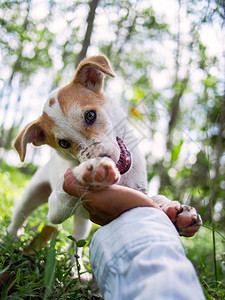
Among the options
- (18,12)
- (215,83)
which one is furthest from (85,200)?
(18,12)

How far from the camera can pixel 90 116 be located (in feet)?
8.21

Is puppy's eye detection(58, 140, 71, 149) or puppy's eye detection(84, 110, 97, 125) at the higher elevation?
puppy's eye detection(84, 110, 97, 125)

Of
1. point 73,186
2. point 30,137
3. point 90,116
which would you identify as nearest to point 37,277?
point 73,186

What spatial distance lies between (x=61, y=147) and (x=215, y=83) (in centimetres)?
269

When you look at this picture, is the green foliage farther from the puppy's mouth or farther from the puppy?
the puppy's mouth

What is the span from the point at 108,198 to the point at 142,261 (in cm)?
46

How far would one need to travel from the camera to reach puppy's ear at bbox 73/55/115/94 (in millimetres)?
2781

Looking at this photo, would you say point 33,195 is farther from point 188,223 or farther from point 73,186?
point 188,223

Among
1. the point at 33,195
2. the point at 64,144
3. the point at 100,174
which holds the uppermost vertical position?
the point at 100,174

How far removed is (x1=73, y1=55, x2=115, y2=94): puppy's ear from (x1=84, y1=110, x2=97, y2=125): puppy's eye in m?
0.47

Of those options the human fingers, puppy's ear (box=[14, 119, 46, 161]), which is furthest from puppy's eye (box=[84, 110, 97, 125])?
the human fingers

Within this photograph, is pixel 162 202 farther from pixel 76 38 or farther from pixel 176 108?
pixel 76 38

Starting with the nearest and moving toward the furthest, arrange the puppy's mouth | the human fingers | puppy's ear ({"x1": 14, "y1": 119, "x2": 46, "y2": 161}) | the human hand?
1. the human hand
2. the human fingers
3. the puppy's mouth
4. puppy's ear ({"x1": 14, "y1": 119, "x2": 46, "y2": 161})

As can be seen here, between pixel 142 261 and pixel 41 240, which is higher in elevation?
pixel 142 261
